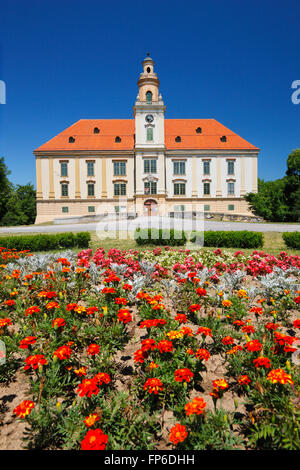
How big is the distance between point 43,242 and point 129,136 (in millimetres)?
28730

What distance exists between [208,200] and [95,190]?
15.6 metres

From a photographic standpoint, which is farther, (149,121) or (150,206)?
(150,206)

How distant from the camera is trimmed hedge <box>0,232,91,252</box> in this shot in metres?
11.3

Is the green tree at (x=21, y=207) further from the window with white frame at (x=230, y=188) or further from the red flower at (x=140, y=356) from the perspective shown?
the red flower at (x=140, y=356)

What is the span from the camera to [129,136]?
36594mm

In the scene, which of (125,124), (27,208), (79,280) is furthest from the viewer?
(27,208)

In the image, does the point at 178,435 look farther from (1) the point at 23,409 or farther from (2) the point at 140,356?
(1) the point at 23,409

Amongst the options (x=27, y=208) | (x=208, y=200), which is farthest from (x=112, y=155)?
(x=27, y=208)

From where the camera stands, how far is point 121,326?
11.7ft

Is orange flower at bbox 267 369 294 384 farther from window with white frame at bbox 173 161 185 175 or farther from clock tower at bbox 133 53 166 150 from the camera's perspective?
window with white frame at bbox 173 161 185 175

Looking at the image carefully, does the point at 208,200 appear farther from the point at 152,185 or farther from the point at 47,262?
the point at 47,262

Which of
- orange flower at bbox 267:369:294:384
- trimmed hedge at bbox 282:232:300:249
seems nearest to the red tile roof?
trimmed hedge at bbox 282:232:300:249

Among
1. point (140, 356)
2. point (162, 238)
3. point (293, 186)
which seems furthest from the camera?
point (293, 186)

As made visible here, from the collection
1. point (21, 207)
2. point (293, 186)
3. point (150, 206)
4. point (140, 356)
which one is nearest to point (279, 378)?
point (140, 356)
